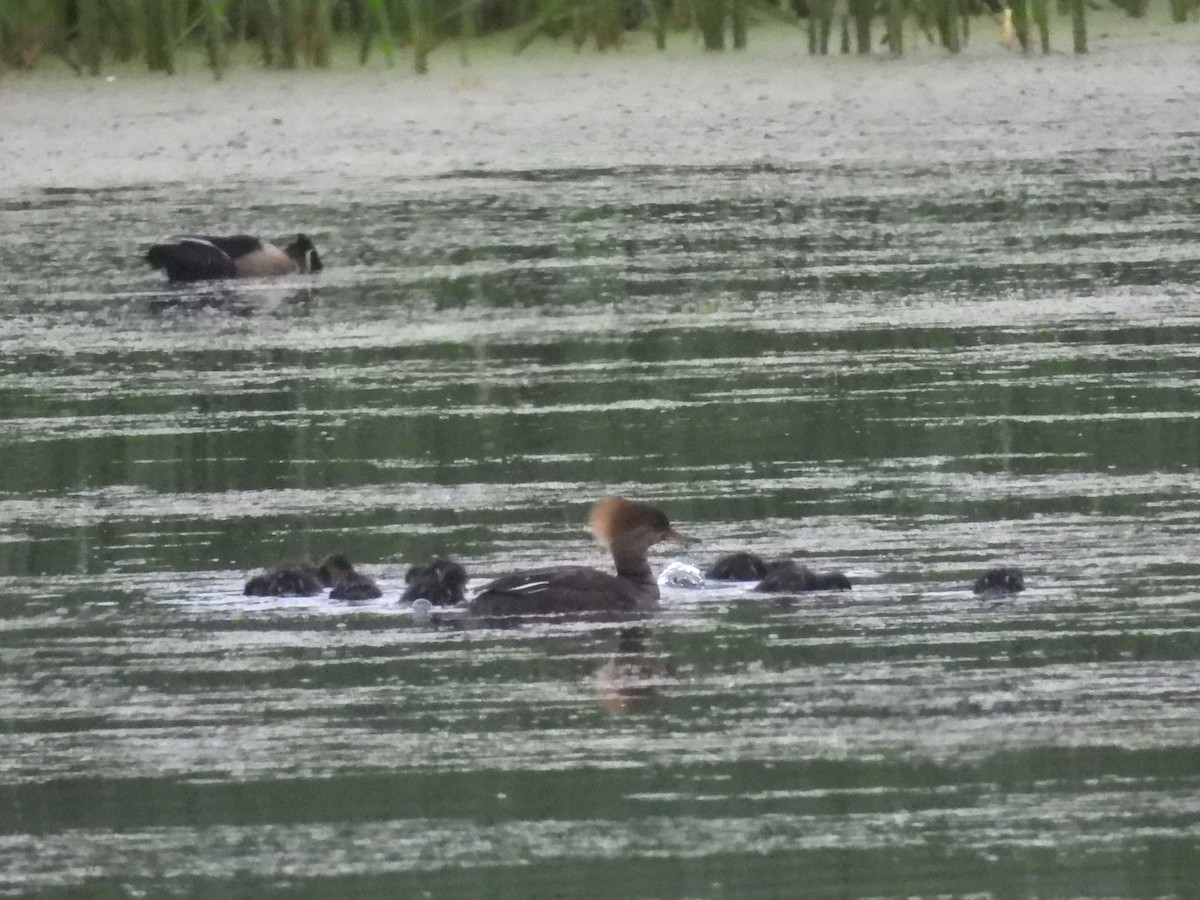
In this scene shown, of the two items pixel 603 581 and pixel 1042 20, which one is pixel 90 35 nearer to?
pixel 1042 20

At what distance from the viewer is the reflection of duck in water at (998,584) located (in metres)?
6.67

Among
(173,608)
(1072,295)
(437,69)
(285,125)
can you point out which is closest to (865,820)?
(173,608)

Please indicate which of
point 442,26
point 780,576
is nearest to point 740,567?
point 780,576

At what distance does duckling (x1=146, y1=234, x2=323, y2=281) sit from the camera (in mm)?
12117

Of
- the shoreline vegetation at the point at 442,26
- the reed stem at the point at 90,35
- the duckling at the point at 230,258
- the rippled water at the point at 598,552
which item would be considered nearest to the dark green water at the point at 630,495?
the rippled water at the point at 598,552

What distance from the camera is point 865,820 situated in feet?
16.5

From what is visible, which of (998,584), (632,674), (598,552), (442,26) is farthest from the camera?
(442,26)

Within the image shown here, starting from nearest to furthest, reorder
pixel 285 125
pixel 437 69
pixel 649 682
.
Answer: pixel 649 682, pixel 285 125, pixel 437 69

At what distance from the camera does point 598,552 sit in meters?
7.53

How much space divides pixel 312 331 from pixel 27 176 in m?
3.93

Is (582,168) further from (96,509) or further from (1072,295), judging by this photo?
(96,509)

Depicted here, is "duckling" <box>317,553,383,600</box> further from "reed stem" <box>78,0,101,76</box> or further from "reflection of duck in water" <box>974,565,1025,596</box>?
"reed stem" <box>78,0,101,76</box>

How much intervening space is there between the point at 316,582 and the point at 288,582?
6 cm

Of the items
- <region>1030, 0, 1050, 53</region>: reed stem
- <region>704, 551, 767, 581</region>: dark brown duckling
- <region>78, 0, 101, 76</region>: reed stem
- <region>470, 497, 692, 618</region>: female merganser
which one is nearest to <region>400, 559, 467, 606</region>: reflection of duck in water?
<region>470, 497, 692, 618</region>: female merganser
